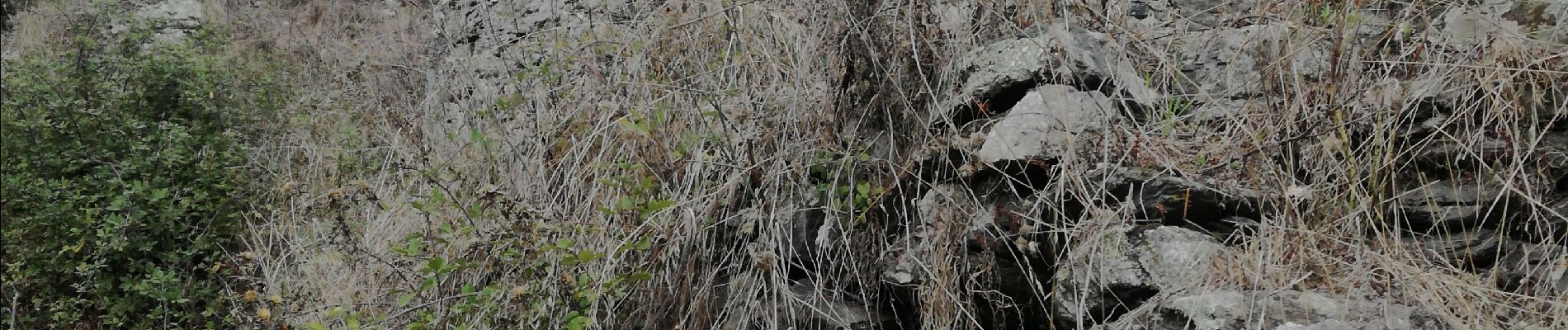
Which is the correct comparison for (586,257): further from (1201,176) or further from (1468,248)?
(1468,248)

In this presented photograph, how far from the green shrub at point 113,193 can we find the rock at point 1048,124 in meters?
2.70

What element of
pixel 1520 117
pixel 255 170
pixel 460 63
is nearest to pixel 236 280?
pixel 255 170

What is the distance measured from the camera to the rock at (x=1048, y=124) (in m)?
2.12

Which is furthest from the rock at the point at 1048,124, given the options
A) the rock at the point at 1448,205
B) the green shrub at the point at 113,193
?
the green shrub at the point at 113,193

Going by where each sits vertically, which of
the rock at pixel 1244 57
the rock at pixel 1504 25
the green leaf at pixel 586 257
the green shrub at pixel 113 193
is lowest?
the green shrub at pixel 113 193

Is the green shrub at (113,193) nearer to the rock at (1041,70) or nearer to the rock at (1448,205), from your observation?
the rock at (1041,70)

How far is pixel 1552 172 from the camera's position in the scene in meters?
1.98

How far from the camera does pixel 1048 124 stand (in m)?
2.14

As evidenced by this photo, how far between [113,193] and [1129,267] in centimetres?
347

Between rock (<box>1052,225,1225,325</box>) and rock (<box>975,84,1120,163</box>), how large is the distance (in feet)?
0.67

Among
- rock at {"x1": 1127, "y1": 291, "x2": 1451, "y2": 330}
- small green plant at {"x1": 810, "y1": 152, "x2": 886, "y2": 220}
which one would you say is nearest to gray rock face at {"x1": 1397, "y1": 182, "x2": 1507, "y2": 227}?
rock at {"x1": 1127, "y1": 291, "x2": 1451, "y2": 330}

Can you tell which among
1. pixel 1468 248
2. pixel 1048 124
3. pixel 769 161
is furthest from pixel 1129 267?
pixel 769 161

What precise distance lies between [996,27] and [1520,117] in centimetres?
104

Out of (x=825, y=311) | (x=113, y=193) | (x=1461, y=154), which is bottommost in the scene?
(x=113, y=193)
